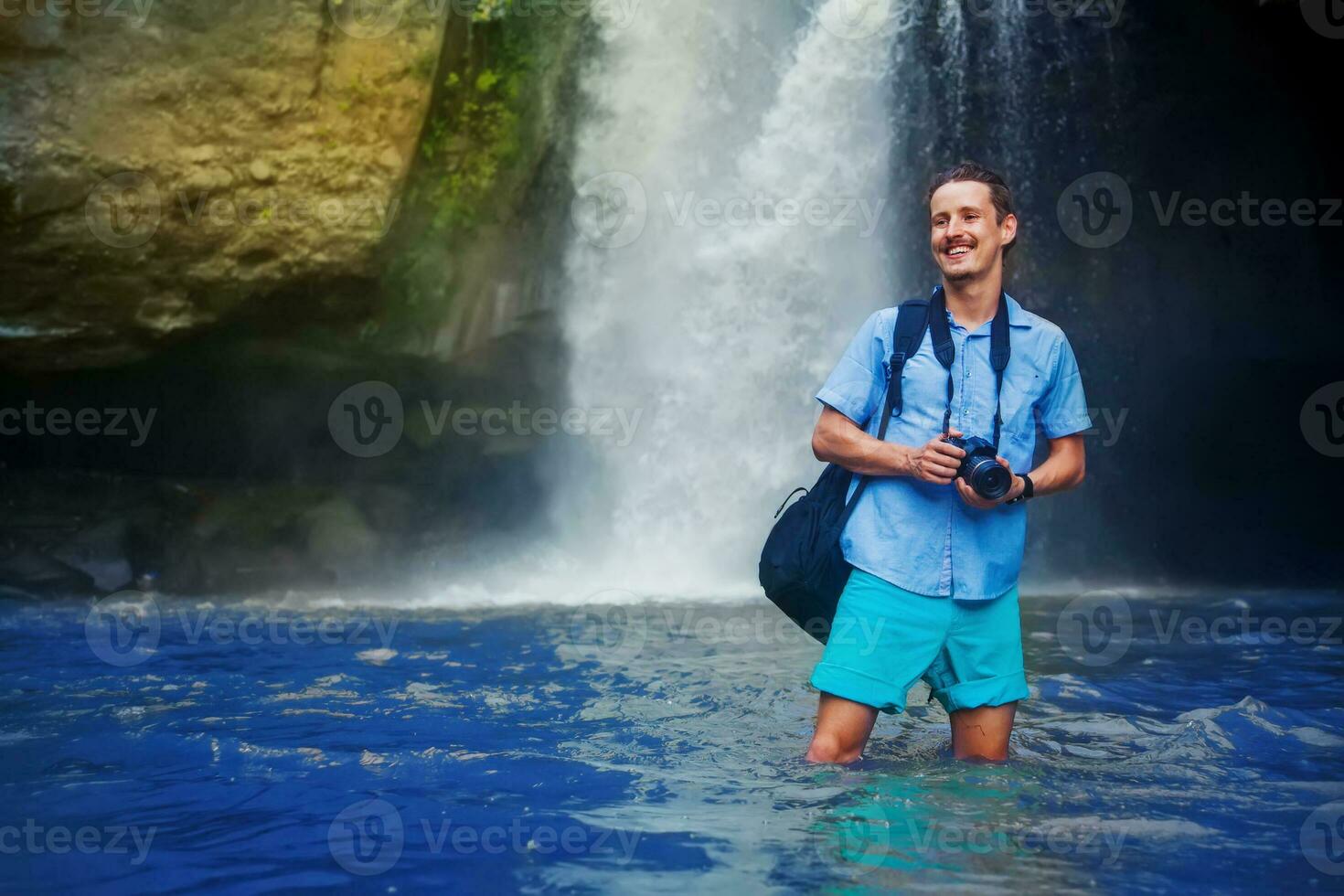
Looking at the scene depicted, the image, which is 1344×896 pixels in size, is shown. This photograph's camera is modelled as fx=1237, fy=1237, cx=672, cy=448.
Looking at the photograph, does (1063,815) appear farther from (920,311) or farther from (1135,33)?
(1135,33)

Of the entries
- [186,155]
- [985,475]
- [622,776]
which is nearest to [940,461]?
[985,475]

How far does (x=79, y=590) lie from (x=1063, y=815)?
317 inches

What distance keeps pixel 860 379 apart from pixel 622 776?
1.41 m

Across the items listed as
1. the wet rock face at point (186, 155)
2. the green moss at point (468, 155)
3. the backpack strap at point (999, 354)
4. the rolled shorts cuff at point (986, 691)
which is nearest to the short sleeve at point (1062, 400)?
the backpack strap at point (999, 354)

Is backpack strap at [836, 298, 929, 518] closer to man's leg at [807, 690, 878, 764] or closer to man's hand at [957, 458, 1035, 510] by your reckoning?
man's hand at [957, 458, 1035, 510]

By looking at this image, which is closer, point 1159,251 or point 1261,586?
point 1261,586

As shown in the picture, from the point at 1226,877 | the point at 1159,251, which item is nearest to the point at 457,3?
the point at 1159,251

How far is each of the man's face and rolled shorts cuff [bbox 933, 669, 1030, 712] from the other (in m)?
1.04

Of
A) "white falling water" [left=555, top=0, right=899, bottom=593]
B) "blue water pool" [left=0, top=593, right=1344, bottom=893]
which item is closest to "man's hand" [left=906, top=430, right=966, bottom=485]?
Answer: "blue water pool" [left=0, top=593, right=1344, bottom=893]

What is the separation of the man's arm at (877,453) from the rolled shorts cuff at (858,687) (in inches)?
20.2

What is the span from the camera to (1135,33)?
10.3 m

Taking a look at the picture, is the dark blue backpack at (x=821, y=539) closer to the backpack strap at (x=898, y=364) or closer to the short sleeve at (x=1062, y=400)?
the backpack strap at (x=898, y=364)

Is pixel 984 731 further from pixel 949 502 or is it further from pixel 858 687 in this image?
pixel 949 502

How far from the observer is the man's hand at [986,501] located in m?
2.99
